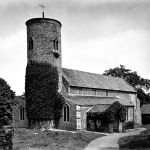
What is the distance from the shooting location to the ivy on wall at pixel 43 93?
3806cm

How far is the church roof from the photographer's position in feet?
143

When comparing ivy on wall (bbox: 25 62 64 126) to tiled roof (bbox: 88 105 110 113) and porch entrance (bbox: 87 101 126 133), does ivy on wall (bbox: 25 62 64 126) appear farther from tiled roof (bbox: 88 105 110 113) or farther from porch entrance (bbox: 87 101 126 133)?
porch entrance (bbox: 87 101 126 133)

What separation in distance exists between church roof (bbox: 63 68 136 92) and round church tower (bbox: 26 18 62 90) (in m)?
5.10

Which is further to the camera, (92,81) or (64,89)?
(92,81)

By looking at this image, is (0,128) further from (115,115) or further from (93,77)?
(93,77)

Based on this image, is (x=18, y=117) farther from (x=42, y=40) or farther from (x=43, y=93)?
(x=42, y=40)

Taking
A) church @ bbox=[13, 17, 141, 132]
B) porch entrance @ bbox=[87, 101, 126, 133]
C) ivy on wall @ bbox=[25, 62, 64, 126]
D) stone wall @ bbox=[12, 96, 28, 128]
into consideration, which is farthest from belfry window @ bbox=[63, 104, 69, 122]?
stone wall @ bbox=[12, 96, 28, 128]

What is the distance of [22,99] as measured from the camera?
4362 cm

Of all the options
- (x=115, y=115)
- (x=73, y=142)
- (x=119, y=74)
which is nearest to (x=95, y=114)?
(x=115, y=115)

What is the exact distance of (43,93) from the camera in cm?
3812

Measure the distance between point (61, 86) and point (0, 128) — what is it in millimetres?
27434

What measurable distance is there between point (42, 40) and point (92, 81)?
1412 centimetres


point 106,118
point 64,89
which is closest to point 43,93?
point 64,89

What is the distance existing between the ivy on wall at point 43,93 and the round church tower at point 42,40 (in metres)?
1.11
